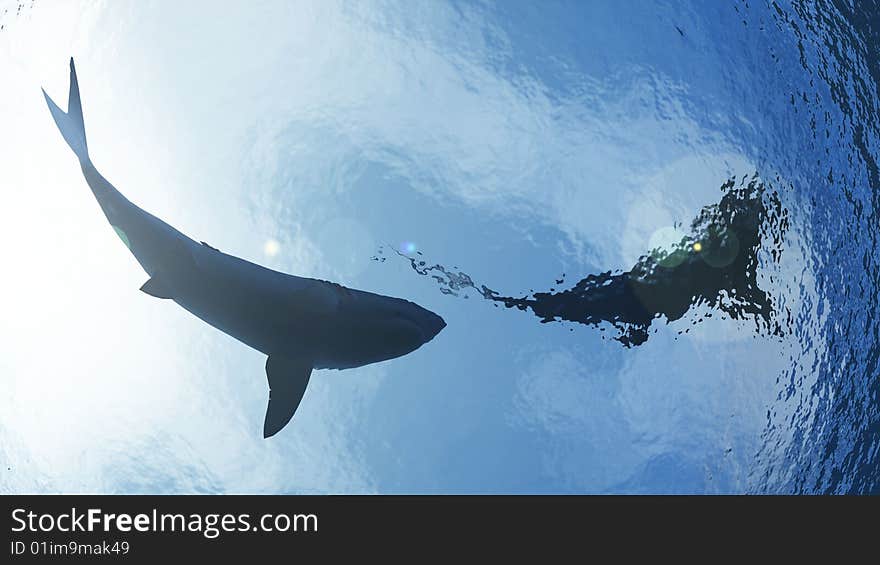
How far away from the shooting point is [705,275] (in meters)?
11.9

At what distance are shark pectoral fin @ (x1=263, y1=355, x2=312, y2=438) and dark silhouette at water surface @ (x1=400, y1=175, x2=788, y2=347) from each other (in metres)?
8.73

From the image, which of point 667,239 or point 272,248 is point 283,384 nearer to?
point 272,248

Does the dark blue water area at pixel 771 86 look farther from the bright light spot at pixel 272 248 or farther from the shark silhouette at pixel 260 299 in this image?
the shark silhouette at pixel 260 299

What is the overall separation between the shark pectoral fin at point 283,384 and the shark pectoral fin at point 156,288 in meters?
1.26

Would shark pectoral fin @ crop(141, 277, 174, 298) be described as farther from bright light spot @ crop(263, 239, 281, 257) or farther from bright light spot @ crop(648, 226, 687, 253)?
bright light spot @ crop(648, 226, 687, 253)

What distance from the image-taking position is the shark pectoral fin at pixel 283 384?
19.0 feet

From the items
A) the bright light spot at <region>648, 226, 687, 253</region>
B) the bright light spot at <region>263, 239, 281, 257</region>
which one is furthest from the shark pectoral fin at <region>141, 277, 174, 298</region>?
the bright light spot at <region>648, 226, 687, 253</region>

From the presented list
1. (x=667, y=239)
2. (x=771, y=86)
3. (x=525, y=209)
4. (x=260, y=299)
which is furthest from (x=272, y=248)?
(x=771, y=86)

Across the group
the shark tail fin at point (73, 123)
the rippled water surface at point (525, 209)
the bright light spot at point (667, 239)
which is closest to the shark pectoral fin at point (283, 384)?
the shark tail fin at point (73, 123)

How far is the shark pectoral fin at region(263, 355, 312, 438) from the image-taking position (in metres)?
5.79

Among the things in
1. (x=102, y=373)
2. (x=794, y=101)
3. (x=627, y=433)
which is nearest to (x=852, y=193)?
Answer: (x=794, y=101)

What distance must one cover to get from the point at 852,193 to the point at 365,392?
1417 cm

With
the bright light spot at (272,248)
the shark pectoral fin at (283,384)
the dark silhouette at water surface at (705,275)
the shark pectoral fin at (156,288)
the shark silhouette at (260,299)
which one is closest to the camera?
the shark silhouette at (260,299)
